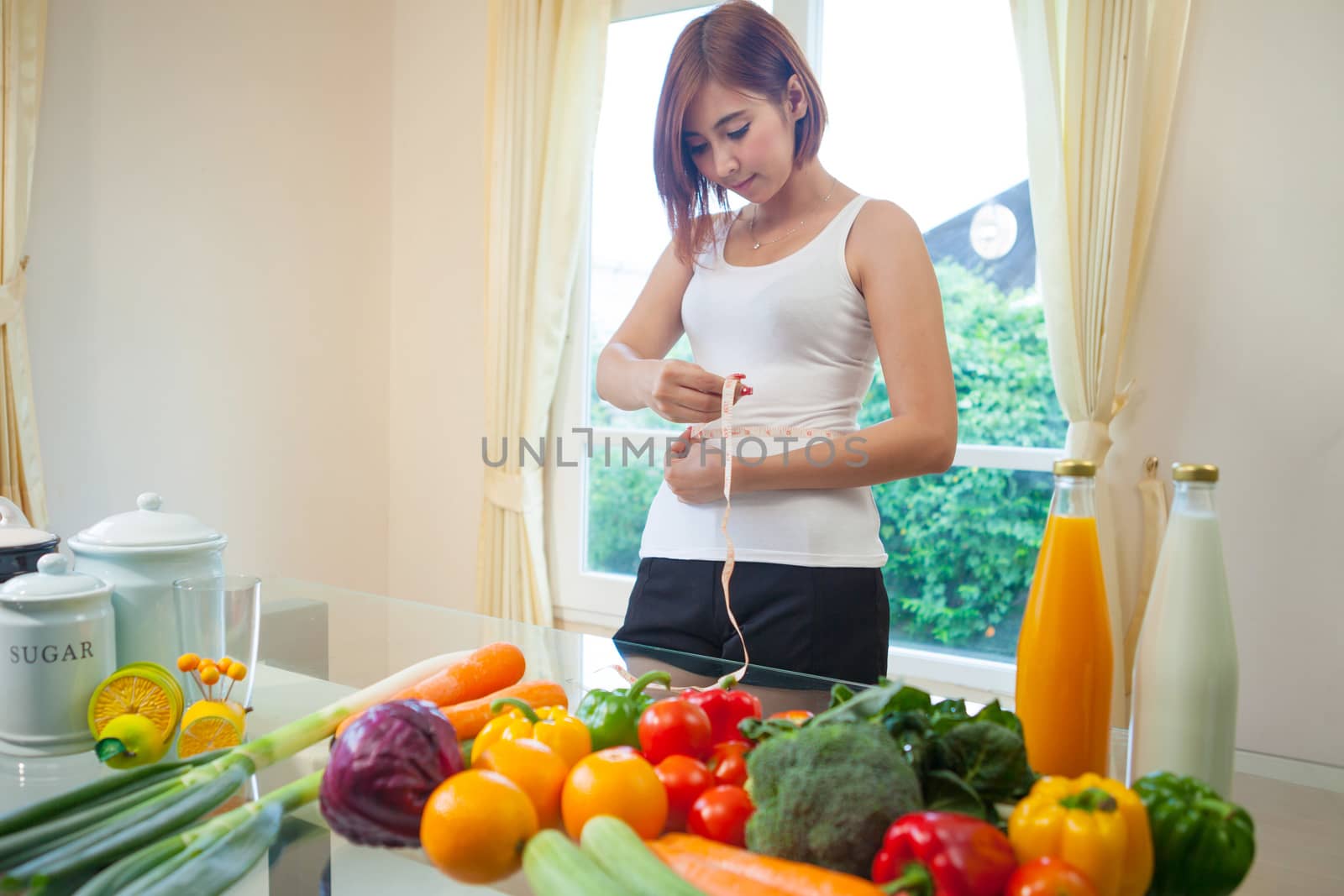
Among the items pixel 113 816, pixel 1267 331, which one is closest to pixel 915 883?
pixel 113 816

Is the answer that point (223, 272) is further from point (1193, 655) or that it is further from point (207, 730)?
point (1193, 655)

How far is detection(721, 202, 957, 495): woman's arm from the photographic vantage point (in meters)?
1.46

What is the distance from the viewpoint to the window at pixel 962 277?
9.18 feet

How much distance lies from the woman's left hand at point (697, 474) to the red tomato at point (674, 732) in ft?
2.26

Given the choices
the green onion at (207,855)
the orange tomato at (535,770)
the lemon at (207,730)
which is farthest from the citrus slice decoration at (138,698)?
the orange tomato at (535,770)

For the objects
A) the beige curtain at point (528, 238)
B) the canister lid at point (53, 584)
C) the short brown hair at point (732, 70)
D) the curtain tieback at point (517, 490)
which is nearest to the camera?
the canister lid at point (53, 584)

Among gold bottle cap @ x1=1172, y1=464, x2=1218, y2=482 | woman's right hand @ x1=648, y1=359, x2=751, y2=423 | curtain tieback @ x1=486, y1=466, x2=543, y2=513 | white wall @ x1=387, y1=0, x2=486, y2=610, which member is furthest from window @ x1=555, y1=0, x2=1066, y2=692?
gold bottle cap @ x1=1172, y1=464, x2=1218, y2=482

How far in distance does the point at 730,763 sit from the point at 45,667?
701mm

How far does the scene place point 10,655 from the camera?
98cm

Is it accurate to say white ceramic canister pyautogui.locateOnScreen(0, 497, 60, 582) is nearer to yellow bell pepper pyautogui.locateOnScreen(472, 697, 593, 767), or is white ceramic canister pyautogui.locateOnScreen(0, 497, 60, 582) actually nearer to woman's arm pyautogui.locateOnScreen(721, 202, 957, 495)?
yellow bell pepper pyautogui.locateOnScreen(472, 697, 593, 767)

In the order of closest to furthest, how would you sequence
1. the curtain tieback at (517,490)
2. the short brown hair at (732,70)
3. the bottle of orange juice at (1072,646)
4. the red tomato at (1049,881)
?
the red tomato at (1049,881) < the bottle of orange juice at (1072,646) < the short brown hair at (732,70) < the curtain tieback at (517,490)

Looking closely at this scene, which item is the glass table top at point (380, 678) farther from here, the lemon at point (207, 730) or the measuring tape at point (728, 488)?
the measuring tape at point (728, 488)

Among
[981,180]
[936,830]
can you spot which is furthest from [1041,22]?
[936,830]

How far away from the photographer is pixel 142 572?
1087mm
